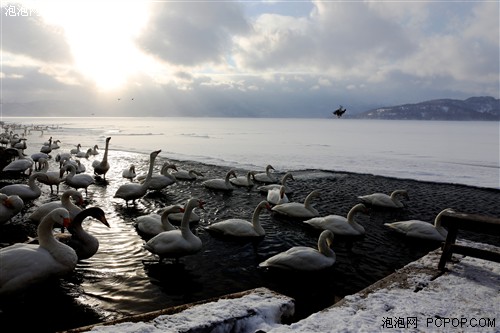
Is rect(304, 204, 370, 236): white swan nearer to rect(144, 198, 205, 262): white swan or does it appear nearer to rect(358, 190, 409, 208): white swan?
rect(358, 190, 409, 208): white swan

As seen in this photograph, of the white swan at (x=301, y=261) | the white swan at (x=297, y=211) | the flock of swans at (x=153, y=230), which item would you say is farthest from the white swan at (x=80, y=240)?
the white swan at (x=297, y=211)

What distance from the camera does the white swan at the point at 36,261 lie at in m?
5.67

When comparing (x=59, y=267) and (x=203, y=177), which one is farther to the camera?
(x=203, y=177)

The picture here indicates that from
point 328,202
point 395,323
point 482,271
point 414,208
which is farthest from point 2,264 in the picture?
point 414,208

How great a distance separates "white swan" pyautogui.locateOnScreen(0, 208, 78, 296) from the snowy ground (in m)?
2.35

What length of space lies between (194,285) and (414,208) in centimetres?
1159

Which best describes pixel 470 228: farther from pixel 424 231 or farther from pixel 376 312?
pixel 424 231

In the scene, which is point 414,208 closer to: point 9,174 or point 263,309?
point 263,309

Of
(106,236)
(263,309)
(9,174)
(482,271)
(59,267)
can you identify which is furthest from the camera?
(9,174)

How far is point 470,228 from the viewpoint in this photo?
621cm

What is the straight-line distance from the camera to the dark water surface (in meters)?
6.47

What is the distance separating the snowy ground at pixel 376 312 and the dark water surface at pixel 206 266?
1459 mm

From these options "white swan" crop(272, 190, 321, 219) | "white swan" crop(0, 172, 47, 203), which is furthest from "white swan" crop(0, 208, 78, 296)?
"white swan" crop(272, 190, 321, 219)

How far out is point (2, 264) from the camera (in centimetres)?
566
